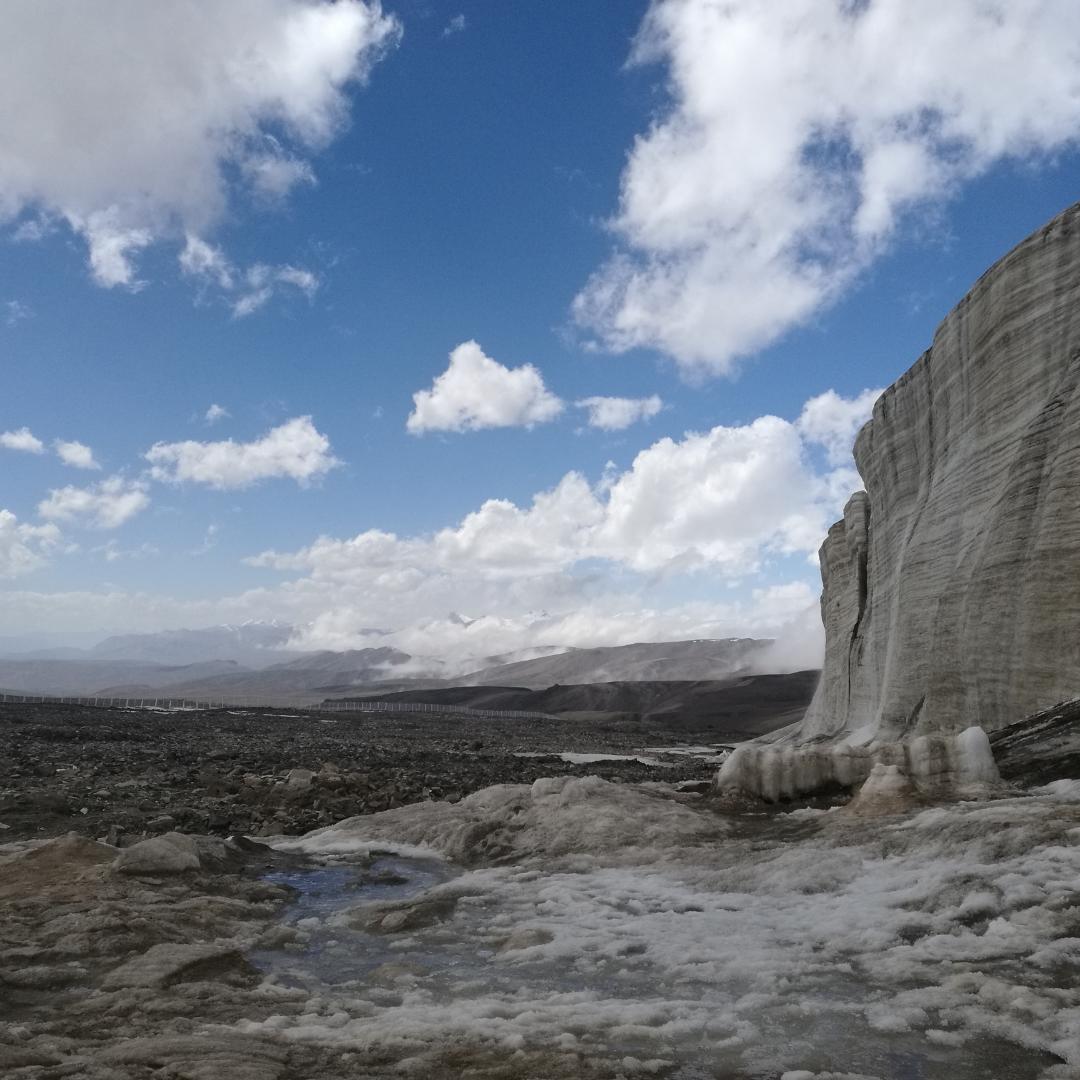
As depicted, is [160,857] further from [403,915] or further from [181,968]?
[181,968]

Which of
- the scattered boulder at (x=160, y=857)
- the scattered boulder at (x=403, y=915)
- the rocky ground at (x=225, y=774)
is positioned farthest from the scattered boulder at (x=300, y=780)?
the scattered boulder at (x=403, y=915)

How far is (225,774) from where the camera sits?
25266 millimetres

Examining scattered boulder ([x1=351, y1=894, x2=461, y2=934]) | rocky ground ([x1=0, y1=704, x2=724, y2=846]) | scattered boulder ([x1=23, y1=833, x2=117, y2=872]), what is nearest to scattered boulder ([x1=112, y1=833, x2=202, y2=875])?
scattered boulder ([x1=23, y1=833, x2=117, y2=872])

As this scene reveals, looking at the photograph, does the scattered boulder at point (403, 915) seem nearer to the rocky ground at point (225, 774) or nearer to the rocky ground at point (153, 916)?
the rocky ground at point (153, 916)

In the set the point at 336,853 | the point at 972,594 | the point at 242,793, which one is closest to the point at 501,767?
the point at 242,793

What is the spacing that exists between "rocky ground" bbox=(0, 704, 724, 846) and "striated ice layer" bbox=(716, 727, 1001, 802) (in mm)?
8582

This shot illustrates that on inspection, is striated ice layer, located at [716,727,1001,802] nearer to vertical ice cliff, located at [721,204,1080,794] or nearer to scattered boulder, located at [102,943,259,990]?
vertical ice cliff, located at [721,204,1080,794]

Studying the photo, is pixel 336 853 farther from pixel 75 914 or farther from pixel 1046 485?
pixel 1046 485

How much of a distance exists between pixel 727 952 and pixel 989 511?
36.4ft


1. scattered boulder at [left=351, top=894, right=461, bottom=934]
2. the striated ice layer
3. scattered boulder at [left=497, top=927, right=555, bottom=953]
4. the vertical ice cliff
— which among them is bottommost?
scattered boulder at [left=351, top=894, right=461, bottom=934]

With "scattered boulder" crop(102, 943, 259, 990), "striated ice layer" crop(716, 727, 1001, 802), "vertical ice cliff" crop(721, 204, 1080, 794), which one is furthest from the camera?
"vertical ice cliff" crop(721, 204, 1080, 794)

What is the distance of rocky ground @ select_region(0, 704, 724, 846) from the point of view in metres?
16.0

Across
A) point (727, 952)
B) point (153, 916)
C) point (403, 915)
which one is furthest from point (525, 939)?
point (153, 916)

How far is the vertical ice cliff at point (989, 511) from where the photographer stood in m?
13.0
